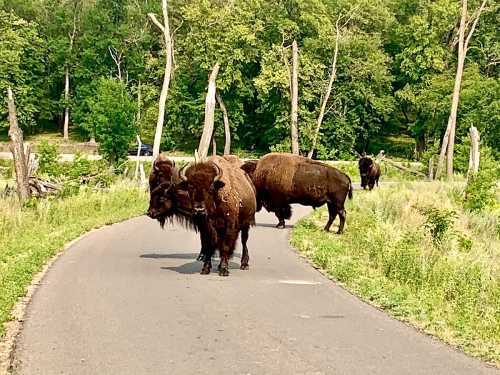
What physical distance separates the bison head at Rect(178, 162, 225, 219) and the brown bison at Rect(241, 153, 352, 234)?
7.53 meters

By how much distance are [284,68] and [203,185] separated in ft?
159

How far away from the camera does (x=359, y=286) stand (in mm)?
11164

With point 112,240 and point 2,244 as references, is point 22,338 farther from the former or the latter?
point 112,240

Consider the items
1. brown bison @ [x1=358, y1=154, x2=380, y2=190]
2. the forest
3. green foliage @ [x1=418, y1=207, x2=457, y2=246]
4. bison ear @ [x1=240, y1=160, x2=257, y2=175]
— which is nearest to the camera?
green foliage @ [x1=418, y1=207, x2=457, y2=246]

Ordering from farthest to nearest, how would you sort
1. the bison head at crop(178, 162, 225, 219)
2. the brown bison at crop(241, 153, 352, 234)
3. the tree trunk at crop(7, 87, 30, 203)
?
1. the tree trunk at crop(7, 87, 30, 203)
2. the brown bison at crop(241, 153, 352, 234)
3. the bison head at crop(178, 162, 225, 219)

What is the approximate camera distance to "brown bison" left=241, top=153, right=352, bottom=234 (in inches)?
768

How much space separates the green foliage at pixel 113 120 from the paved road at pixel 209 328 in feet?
66.7

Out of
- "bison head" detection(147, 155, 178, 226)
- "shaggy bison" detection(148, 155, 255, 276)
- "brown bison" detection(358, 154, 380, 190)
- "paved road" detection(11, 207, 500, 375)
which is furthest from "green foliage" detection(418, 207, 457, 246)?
"brown bison" detection(358, 154, 380, 190)

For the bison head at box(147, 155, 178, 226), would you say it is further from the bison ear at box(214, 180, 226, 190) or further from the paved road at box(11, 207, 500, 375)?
the bison ear at box(214, 180, 226, 190)

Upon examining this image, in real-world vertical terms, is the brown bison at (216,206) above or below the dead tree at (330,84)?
below

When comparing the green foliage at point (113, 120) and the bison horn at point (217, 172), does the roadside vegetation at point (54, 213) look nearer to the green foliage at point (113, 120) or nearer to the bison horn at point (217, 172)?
the green foliage at point (113, 120)

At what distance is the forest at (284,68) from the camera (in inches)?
2347

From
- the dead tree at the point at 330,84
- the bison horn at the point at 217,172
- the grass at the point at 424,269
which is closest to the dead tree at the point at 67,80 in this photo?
the dead tree at the point at 330,84

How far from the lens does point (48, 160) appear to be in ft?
103
